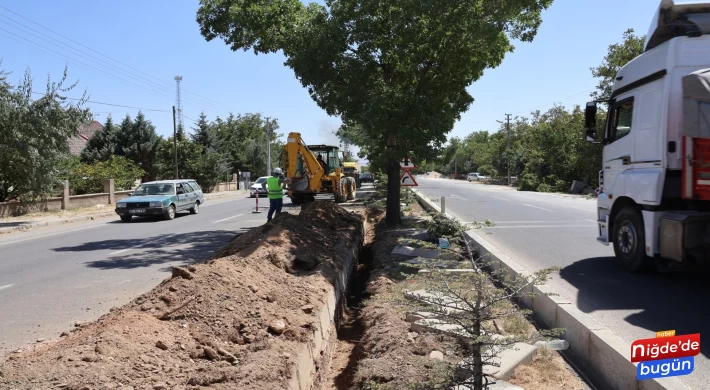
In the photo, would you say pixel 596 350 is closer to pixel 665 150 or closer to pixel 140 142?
pixel 665 150

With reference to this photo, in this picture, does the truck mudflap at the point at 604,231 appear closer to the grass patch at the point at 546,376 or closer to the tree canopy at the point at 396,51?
the tree canopy at the point at 396,51

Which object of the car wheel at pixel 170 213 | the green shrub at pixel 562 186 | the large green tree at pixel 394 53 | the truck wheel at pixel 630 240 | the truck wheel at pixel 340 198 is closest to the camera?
the truck wheel at pixel 630 240

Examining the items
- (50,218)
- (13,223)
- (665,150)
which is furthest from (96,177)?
(665,150)

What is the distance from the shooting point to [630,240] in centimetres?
802

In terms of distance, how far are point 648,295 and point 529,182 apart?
40840mm

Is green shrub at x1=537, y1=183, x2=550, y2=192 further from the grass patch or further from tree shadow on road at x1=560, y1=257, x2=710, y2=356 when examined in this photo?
the grass patch

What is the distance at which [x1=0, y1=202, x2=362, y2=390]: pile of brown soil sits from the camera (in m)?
3.43

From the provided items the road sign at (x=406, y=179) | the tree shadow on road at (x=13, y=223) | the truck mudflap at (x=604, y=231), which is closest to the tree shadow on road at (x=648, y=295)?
the truck mudflap at (x=604, y=231)

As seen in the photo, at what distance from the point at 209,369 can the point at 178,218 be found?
58.1 feet

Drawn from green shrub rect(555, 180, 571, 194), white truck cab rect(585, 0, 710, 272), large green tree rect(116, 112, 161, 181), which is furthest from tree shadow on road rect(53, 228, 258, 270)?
green shrub rect(555, 180, 571, 194)

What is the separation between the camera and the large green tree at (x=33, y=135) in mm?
19594

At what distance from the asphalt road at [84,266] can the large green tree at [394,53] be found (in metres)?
4.78

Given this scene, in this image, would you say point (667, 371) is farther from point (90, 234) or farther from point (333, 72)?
point (90, 234)

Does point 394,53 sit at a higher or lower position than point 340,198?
higher
